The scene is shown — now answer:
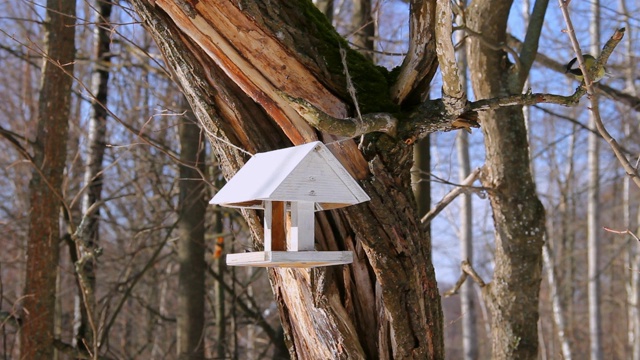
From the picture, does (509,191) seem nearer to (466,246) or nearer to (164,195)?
(164,195)

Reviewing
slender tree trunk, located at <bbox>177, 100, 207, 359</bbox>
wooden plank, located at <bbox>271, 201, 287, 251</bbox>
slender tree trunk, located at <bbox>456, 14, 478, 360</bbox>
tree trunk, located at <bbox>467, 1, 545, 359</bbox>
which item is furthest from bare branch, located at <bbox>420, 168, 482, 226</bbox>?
slender tree trunk, located at <bbox>456, 14, 478, 360</bbox>

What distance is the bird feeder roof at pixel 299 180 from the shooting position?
7.77 feet

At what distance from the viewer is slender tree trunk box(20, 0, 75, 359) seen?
4.86 meters

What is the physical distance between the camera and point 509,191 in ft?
14.5

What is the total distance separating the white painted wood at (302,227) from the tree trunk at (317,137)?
24 cm

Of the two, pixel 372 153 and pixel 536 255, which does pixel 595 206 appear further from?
pixel 372 153

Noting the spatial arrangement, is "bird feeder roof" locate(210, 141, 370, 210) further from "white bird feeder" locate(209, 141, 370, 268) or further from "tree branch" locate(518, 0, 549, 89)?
"tree branch" locate(518, 0, 549, 89)

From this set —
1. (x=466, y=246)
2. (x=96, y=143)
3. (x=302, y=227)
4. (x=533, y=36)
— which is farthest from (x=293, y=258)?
(x=466, y=246)

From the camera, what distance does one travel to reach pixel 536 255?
4.46m

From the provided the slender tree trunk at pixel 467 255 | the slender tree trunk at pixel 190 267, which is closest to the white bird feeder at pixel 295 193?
the slender tree trunk at pixel 190 267

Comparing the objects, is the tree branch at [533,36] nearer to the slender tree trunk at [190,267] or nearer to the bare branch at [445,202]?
the bare branch at [445,202]

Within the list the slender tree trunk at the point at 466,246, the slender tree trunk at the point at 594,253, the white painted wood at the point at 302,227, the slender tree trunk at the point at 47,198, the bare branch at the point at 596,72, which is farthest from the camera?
the slender tree trunk at the point at 594,253

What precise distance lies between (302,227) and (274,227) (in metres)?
0.14

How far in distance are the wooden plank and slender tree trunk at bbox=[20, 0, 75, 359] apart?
2.61m
